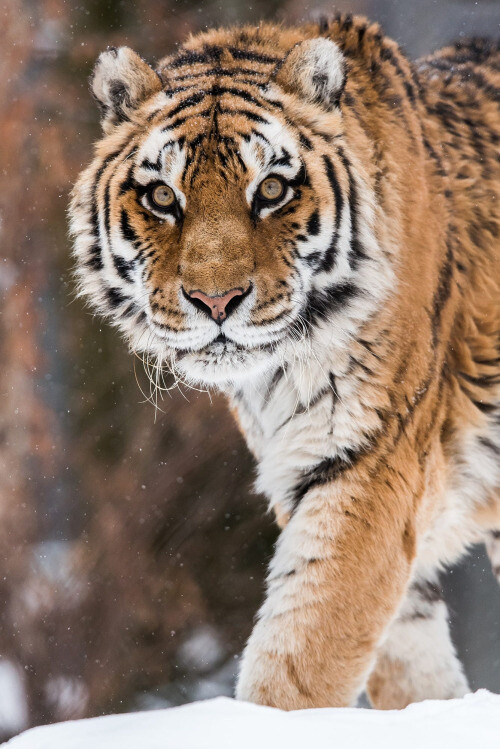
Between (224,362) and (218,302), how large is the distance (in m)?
0.13

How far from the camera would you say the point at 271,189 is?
4.51 feet

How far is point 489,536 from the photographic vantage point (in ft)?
6.31

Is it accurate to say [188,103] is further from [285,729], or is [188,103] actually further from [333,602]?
[285,729]

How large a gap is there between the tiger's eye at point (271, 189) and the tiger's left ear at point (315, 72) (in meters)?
0.17

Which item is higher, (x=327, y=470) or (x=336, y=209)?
(x=336, y=209)

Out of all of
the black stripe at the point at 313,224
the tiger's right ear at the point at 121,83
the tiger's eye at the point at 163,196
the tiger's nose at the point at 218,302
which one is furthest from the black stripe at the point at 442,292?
the tiger's right ear at the point at 121,83

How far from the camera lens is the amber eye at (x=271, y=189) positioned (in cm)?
137

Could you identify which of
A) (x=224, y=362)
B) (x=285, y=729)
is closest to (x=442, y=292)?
(x=224, y=362)

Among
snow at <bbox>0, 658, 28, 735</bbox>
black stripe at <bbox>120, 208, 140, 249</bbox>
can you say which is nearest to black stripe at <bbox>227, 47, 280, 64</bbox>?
black stripe at <bbox>120, 208, 140, 249</bbox>

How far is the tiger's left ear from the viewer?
138cm

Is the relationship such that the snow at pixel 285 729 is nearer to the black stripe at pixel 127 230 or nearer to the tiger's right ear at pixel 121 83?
the black stripe at pixel 127 230

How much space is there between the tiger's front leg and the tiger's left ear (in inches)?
25.6

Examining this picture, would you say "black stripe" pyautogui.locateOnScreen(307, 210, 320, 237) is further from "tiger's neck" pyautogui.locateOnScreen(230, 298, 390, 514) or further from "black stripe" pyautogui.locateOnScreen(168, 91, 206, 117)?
"black stripe" pyautogui.locateOnScreen(168, 91, 206, 117)

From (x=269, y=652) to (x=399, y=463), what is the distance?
1.22ft
